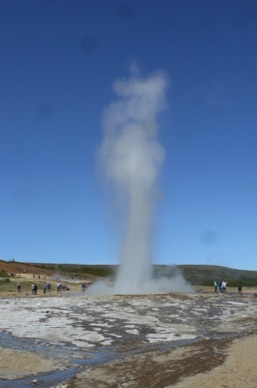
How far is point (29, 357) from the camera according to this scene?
1844cm

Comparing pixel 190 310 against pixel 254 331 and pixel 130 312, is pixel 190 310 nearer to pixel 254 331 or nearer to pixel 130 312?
pixel 130 312

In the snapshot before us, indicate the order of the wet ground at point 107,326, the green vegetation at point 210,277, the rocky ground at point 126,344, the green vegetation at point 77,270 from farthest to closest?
1. the green vegetation at point 77,270
2. the green vegetation at point 210,277
3. the wet ground at point 107,326
4. the rocky ground at point 126,344

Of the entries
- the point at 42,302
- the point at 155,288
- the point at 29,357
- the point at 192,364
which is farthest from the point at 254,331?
the point at 155,288

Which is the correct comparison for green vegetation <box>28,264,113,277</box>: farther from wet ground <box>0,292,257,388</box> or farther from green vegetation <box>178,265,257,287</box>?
wet ground <box>0,292,257,388</box>

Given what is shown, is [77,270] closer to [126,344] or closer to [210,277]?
[210,277]

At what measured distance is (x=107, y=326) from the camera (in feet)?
89.5

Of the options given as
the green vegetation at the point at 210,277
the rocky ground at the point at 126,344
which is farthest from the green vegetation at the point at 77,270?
the rocky ground at the point at 126,344

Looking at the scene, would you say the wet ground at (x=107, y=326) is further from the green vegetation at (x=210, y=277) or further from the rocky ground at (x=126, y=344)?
the green vegetation at (x=210, y=277)

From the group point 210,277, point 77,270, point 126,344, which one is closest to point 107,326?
point 126,344

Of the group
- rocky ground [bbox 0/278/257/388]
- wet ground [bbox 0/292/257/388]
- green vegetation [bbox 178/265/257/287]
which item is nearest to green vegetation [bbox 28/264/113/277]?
green vegetation [bbox 178/265/257/287]

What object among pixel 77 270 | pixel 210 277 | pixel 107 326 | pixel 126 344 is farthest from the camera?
pixel 210 277

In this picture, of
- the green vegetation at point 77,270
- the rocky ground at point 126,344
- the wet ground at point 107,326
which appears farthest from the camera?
the green vegetation at point 77,270

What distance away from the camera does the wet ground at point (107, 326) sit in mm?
19219

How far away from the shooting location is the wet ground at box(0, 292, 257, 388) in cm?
1922
